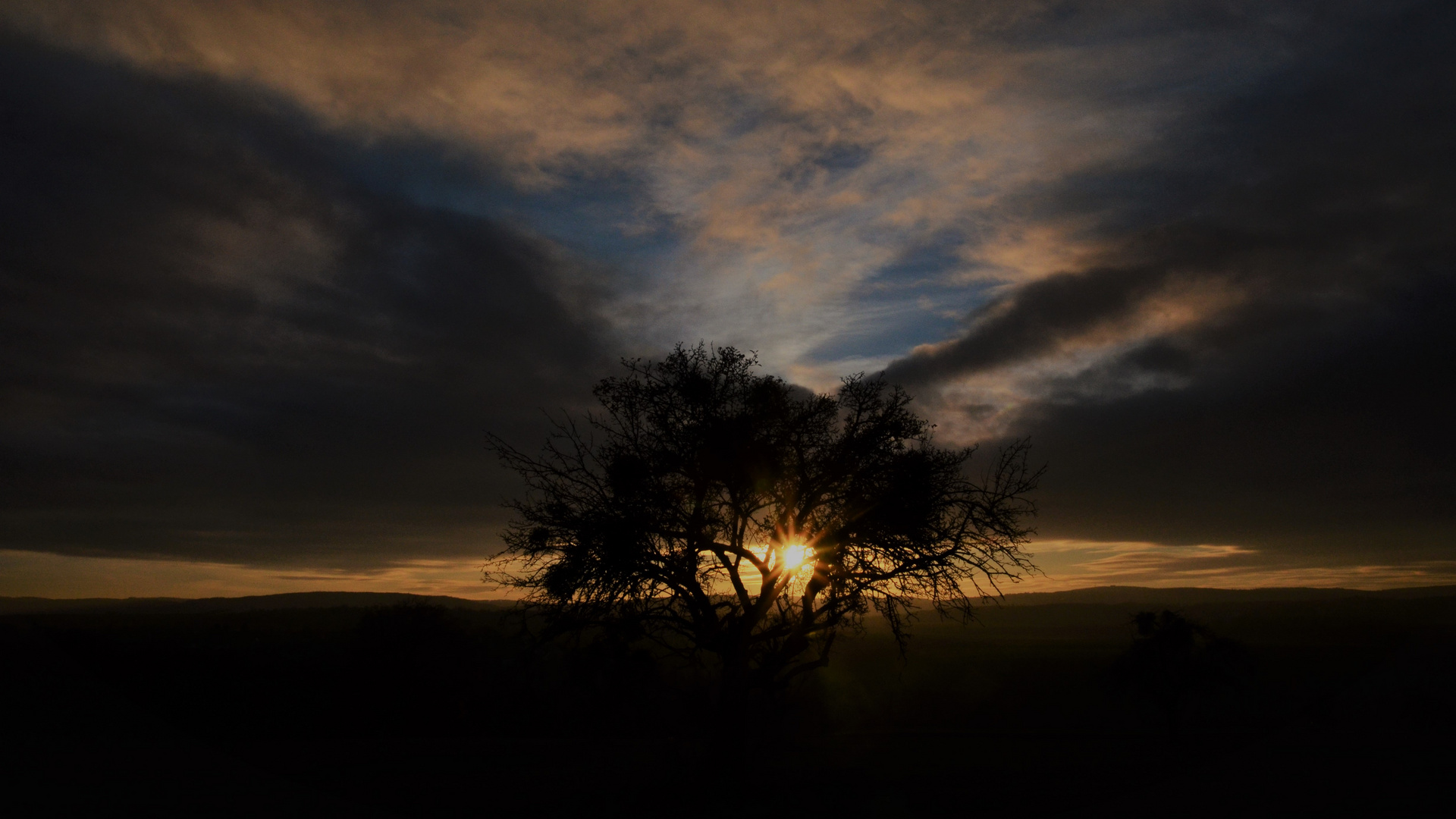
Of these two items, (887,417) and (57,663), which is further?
(57,663)

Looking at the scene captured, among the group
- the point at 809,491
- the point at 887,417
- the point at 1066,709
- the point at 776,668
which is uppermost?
the point at 887,417

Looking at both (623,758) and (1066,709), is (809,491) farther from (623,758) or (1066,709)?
(1066,709)

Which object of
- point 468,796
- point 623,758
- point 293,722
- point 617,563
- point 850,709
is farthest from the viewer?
point 850,709

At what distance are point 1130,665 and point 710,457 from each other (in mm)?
33496

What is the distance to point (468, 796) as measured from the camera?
16.9 metres

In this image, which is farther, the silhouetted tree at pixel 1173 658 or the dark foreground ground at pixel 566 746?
the silhouetted tree at pixel 1173 658

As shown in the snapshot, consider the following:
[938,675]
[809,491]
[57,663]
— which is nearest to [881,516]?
[809,491]

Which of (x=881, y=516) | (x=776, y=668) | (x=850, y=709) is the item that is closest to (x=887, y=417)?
(x=881, y=516)

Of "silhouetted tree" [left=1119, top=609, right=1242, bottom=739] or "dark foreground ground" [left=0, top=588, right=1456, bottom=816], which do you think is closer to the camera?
"dark foreground ground" [left=0, top=588, right=1456, bottom=816]

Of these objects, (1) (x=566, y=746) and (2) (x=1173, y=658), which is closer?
(1) (x=566, y=746)

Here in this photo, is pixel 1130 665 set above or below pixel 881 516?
below

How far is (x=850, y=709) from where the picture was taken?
65.5m

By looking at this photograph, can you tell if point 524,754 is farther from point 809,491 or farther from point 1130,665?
point 1130,665

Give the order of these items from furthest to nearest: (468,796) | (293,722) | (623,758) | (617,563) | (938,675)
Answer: (938,675) → (293,722) → (623,758) → (468,796) → (617,563)
